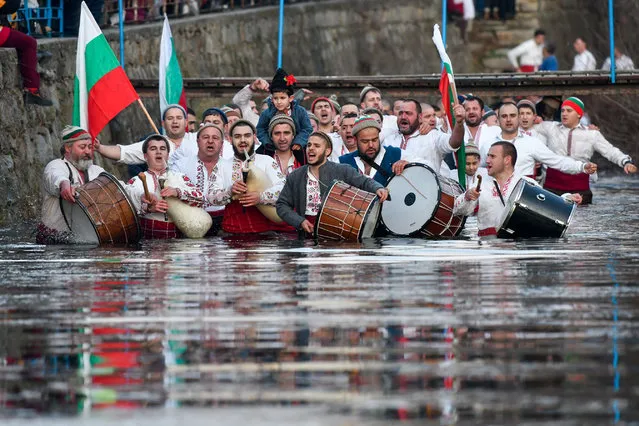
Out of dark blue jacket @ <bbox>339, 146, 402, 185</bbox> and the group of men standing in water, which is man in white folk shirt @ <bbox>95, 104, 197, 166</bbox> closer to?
the group of men standing in water

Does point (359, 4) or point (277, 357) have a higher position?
point (359, 4)

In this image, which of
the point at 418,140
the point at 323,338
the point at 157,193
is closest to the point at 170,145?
the point at 157,193

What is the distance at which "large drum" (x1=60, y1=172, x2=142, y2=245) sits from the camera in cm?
1529

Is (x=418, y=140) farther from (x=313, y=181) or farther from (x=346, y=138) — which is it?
(x=313, y=181)

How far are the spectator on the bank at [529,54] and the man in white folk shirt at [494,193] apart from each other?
1914 centimetres

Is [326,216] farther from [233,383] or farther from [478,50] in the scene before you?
[478,50]

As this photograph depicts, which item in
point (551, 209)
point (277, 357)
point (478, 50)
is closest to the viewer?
point (277, 357)

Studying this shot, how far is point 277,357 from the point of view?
820 cm

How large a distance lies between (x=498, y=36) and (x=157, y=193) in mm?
23768

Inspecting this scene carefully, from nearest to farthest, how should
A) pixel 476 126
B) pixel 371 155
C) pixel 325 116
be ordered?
1. pixel 371 155
2. pixel 325 116
3. pixel 476 126

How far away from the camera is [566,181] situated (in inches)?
829

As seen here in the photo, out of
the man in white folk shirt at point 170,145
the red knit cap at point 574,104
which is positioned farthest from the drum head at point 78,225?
the red knit cap at point 574,104

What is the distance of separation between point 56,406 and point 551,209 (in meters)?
8.55

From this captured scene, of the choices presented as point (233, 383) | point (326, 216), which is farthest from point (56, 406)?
point (326, 216)
